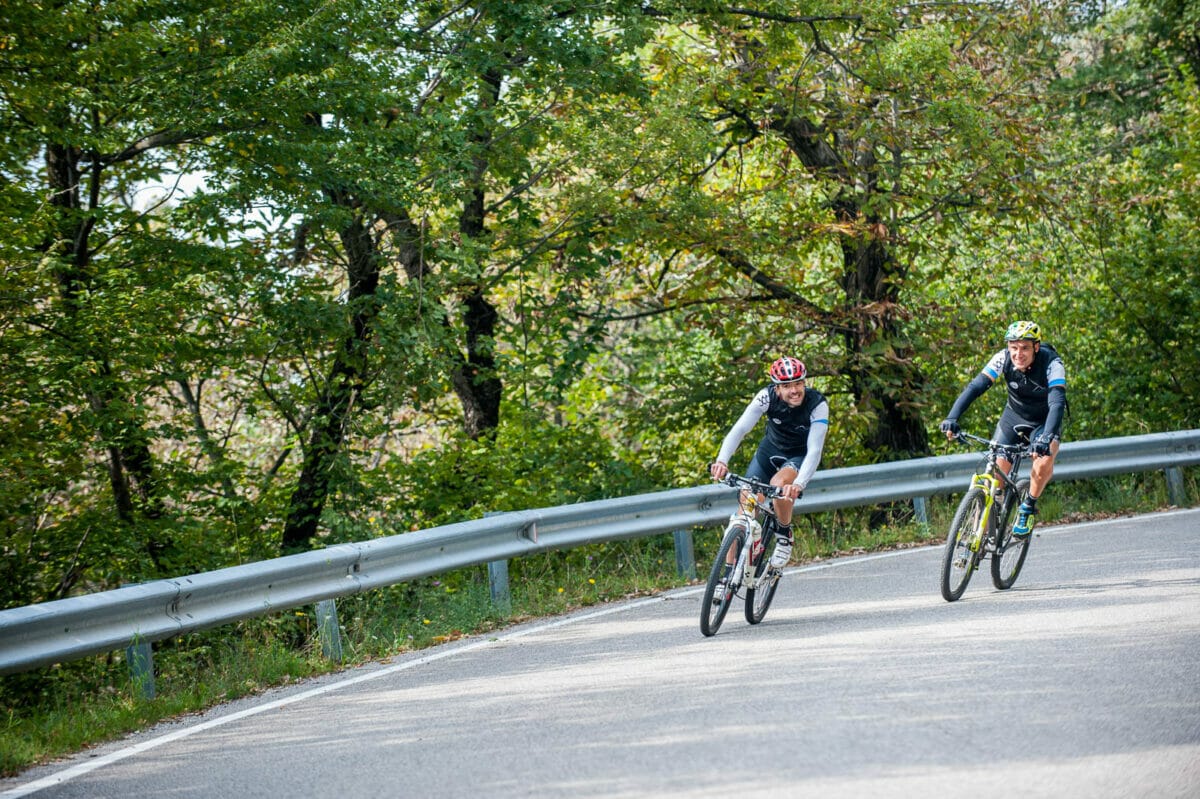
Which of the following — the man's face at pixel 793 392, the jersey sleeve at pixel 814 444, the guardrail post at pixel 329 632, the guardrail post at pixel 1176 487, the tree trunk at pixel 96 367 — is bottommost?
the guardrail post at pixel 1176 487

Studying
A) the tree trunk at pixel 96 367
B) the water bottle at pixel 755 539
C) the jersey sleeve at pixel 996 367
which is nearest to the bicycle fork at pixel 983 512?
the jersey sleeve at pixel 996 367

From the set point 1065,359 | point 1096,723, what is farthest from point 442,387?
point 1096,723

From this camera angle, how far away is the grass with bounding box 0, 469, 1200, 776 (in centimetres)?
763

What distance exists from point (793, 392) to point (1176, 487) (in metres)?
7.91

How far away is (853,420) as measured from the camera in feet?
55.9

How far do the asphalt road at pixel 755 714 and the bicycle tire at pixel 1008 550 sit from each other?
243 millimetres

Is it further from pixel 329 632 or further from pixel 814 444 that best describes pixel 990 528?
pixel 329 632

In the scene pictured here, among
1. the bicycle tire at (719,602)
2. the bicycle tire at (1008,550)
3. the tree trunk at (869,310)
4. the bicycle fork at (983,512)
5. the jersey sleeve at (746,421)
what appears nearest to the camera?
the bicycle tire at (719,602)

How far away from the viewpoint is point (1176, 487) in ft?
49.9

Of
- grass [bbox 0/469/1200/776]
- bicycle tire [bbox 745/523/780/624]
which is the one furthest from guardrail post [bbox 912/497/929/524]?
bicycle tire [bbox 745/523/780/624]

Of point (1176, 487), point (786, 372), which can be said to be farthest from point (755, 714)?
point (1176, 487)

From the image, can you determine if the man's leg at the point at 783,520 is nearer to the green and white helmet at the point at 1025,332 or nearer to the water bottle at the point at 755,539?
the water bottle at the point at 755,539

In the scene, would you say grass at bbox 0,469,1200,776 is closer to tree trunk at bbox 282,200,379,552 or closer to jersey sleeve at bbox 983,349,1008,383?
tree trunk at bbox 282,200,379,552

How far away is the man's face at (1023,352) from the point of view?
1016cm
